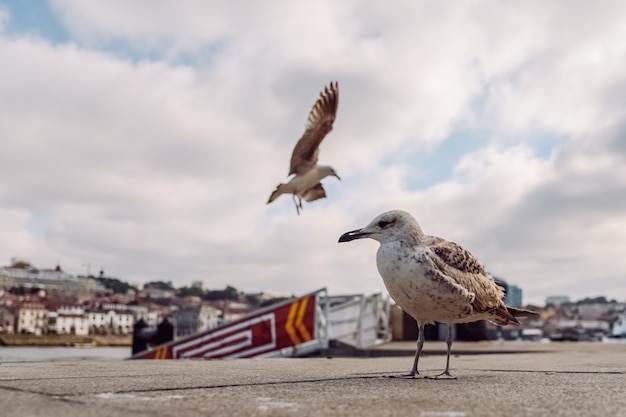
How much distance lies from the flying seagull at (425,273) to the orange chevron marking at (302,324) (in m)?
9.09

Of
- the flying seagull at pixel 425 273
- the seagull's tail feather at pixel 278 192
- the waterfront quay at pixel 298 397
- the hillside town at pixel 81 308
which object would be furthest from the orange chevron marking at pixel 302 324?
the hillside town at pixel 81 308

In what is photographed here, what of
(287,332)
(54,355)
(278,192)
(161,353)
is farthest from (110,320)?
(278,192)

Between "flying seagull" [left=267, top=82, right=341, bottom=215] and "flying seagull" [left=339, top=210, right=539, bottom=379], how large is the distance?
10.9ft

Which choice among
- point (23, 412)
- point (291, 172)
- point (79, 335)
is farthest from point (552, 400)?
point (79, 335)

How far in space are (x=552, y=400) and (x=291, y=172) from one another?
20.1ft

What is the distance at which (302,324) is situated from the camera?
44.5ft

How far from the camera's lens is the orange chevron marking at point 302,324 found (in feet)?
44.3

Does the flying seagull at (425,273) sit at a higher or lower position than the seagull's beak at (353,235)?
lower

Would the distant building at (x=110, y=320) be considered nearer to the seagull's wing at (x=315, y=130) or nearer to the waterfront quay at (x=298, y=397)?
the seagull's wing at (x=315, y=130)

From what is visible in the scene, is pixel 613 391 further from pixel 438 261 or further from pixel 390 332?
pixel 390 332

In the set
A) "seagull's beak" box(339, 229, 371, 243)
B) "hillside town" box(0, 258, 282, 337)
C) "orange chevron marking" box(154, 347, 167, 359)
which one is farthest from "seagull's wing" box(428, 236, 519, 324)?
"hillside town" box(0, 258, 282, 337)

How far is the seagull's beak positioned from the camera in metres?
4.54

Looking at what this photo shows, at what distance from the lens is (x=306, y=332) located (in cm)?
1350

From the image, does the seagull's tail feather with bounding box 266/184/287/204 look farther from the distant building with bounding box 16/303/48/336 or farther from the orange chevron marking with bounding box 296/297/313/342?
the distant building with bounding box 16/303/48/336
